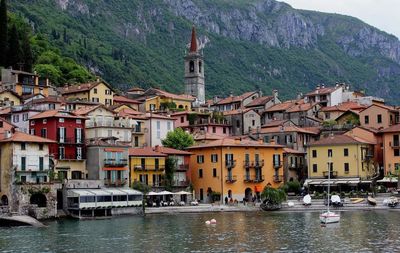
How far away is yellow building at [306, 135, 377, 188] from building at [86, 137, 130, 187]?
88.6 ft

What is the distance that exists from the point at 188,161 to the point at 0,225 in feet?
120

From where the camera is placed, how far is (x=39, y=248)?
186 ft

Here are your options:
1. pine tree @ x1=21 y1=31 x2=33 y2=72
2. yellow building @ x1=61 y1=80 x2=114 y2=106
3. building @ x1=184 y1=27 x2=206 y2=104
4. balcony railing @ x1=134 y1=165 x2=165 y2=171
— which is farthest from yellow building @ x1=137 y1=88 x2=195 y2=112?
balcony railing @ x1=134 y1=165 x2=165 y2=171

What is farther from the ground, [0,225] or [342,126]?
[342,126]

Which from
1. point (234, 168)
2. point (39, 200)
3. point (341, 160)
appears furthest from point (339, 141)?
point (39, 200)

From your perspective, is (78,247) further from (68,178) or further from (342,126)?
(342,126)

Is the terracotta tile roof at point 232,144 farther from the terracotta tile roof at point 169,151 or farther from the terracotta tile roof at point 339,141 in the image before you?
the terracotta tile roof at point 339,141

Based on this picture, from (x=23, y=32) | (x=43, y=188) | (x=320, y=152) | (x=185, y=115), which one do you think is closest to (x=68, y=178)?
(x=43, y=188)

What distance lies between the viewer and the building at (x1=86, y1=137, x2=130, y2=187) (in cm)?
9719

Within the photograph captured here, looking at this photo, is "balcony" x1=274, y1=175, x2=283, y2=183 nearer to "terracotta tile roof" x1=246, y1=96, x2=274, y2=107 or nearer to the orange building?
the orange building

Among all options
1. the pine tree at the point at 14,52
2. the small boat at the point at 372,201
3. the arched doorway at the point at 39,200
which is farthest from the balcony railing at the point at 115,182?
the pine tree at the point at 14,52

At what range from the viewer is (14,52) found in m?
152

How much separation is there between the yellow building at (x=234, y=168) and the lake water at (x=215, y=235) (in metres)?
23.6

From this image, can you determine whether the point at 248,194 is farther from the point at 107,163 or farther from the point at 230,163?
the point at 107,163
